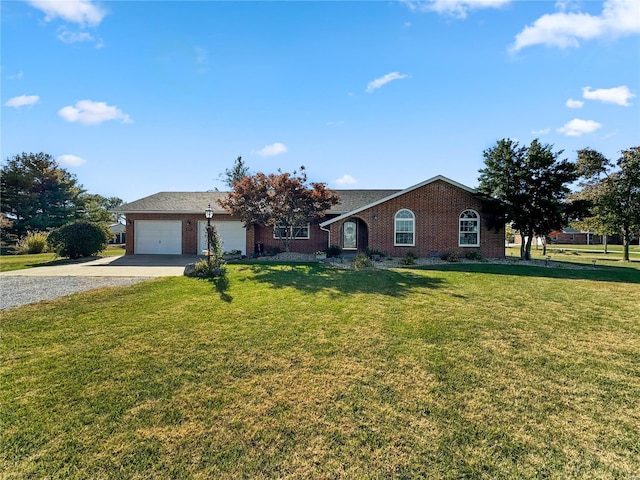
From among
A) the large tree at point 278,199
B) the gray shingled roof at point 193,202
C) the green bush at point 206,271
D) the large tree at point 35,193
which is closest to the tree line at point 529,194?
the large tree at point 278,199

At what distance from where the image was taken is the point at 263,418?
311 centimetres

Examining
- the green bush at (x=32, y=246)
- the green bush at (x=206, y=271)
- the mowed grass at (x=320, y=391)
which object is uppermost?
the green bush at (x=32, y=246)

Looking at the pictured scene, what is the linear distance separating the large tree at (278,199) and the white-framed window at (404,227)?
418cm

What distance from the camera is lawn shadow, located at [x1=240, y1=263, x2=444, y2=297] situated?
8.63m

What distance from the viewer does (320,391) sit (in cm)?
359

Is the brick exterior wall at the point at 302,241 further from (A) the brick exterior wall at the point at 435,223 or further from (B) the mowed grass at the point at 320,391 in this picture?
(B) the mowed grass at the point at 320,391

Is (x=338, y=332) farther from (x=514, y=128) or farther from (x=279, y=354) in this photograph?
(x=514, y=128)

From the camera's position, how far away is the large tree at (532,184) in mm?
15172

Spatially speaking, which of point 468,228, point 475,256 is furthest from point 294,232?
point 475,256

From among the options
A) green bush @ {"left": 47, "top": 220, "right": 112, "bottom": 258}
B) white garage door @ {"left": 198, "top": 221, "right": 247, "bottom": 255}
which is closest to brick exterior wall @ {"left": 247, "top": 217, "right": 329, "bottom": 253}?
white garage door @ {"left": 198, "top": 221, "right": 247, "bottom": 255}

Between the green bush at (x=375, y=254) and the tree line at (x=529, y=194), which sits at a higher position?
the tree line at (x=529, y=194)

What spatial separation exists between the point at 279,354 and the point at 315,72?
11941 millimetres

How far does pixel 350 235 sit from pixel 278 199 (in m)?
5.69

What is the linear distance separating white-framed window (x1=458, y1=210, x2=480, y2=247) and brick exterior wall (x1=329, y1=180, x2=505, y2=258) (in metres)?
0.21
